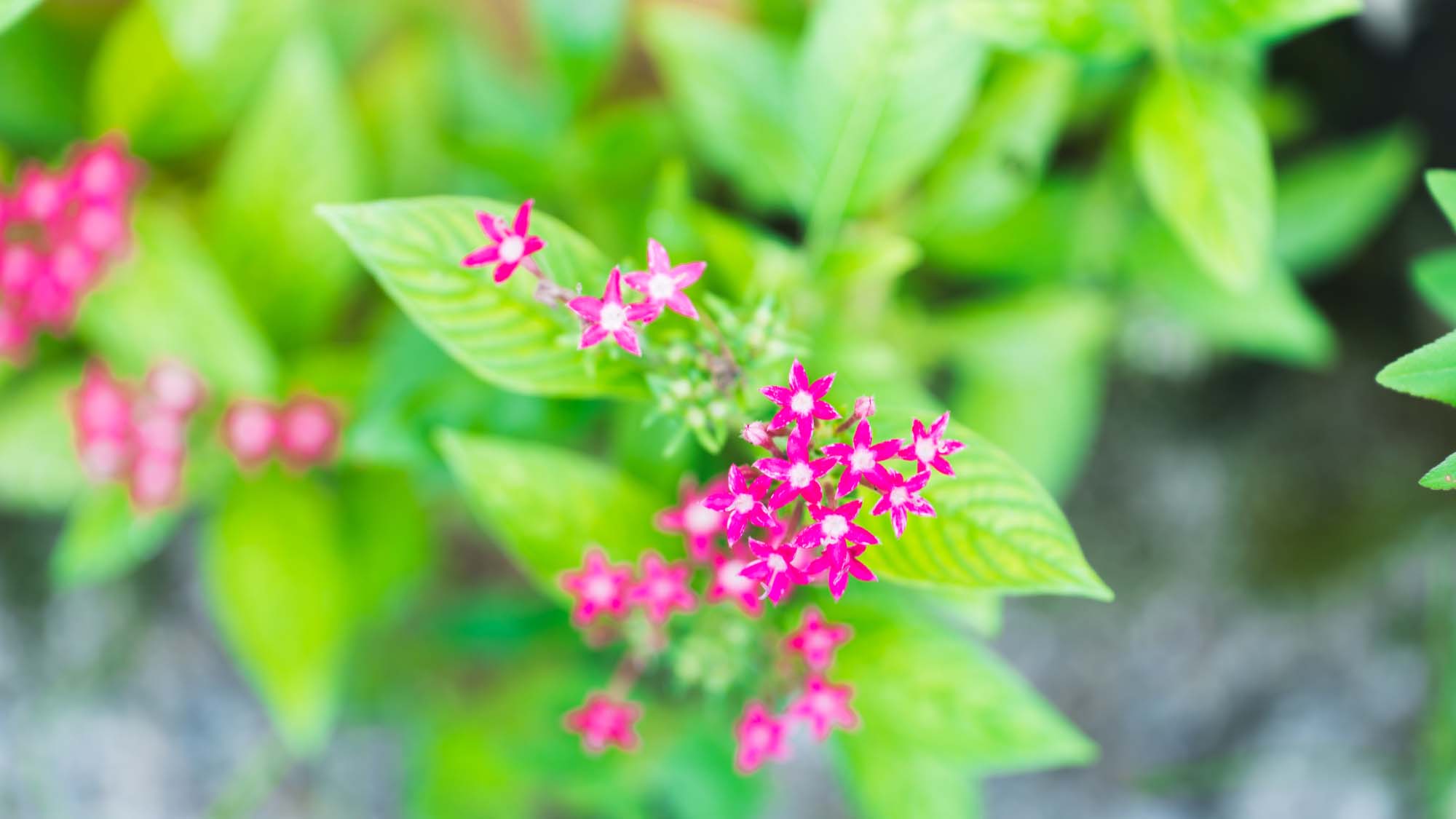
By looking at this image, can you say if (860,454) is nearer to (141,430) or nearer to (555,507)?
(555,507)

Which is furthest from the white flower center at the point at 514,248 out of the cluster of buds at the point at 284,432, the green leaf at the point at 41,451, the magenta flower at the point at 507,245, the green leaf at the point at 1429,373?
the green leaf at the point at 41,451

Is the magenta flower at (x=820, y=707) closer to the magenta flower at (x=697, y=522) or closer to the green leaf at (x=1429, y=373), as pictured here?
the magenta flower at (x=697, y=522)

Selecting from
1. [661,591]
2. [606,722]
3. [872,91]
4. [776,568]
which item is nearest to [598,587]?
[661,591]

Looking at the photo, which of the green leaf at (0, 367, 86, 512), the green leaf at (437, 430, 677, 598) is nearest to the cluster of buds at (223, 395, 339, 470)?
the green leaf at (0, 367, 86, 512)

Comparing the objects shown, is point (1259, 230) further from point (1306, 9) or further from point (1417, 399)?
point (1417, 399)

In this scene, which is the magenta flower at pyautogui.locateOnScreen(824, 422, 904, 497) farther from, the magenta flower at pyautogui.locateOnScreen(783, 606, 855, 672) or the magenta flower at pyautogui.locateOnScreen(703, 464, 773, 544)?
the magenta flower at pyautogui.locateOnScreen(783, 606, 855, 672)

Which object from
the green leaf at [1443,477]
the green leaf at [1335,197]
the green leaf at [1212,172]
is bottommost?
the green leaf at [1443,477]

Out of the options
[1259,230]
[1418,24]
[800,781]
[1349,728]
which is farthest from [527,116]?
[1349,728]
